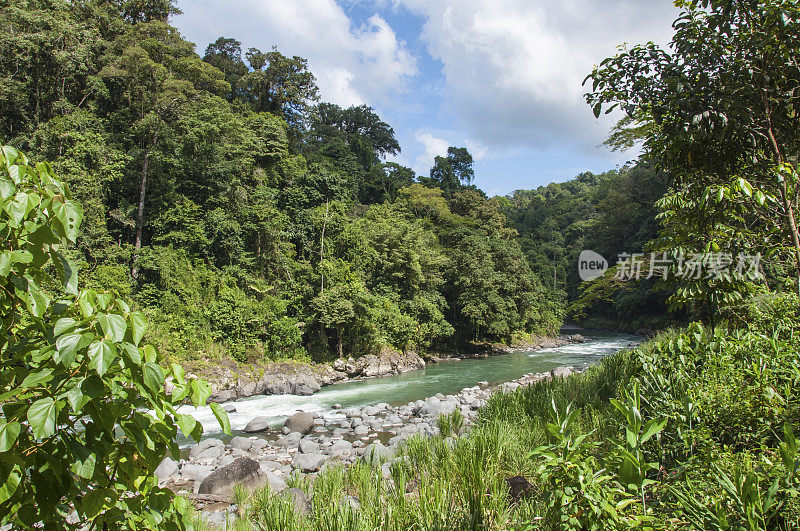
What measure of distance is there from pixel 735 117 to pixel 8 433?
411cm

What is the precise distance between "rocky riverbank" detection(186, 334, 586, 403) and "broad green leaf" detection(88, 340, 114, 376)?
1025 centimetres

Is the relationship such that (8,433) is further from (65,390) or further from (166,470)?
(166,470)

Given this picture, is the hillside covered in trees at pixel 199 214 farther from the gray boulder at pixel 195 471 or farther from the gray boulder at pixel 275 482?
the gray boulder at pixel 275 482

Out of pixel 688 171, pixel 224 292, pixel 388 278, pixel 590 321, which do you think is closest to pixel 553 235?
pixel 590 321

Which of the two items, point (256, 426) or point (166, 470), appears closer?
point (166, 470)

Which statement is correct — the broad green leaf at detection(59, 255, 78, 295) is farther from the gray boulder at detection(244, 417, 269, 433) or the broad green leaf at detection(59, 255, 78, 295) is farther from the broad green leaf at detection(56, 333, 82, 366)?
the gray boulder at detection(244, 417, 269, 433)

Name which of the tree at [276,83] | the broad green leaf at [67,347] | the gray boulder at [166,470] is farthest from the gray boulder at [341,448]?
the tree at [276,83]

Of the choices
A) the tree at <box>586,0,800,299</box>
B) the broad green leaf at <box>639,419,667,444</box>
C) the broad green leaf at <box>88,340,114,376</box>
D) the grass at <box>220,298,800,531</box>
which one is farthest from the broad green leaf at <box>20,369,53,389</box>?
the tree at <box>586,0,800,299</box>

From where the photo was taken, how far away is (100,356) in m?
1.03

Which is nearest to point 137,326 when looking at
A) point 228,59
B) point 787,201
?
point 787,201

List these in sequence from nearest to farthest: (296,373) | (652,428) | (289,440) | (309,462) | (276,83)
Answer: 1. (652,428)
2. (309,462)
3. (289,440)
4. (296,373)
5. (276,83)

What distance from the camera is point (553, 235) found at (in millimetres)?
44719

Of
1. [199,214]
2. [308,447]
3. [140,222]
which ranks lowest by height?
[308,447]

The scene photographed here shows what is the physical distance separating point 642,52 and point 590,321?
1421 inches
